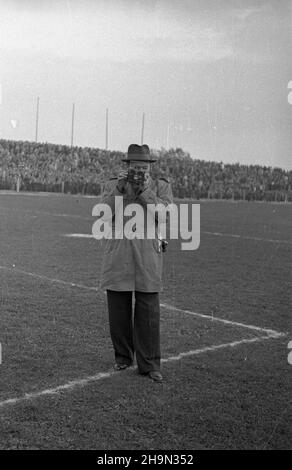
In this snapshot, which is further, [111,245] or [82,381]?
[111,245]

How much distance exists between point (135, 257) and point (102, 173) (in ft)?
151

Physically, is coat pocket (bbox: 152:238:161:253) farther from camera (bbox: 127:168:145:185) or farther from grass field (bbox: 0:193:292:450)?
grass field (bbox: 0:193:292:450)

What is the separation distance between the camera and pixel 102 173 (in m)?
50.8

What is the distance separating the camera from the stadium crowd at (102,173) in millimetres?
45697

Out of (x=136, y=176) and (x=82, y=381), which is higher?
(x=136, y=176)

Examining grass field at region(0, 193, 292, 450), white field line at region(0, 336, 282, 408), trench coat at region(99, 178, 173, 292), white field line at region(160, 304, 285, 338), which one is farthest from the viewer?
white field line at region(160, 304, 285, 338)

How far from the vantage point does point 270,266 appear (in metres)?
12.1

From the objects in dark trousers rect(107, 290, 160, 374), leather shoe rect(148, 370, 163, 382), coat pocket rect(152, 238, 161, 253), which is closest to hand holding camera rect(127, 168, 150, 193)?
coat pocket rect(152, 238, 161, 253)

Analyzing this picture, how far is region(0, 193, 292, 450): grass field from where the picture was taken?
13.5 ft

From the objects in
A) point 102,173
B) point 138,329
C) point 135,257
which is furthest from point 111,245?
point 102,173

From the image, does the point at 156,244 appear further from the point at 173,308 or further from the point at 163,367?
the point at 173,308

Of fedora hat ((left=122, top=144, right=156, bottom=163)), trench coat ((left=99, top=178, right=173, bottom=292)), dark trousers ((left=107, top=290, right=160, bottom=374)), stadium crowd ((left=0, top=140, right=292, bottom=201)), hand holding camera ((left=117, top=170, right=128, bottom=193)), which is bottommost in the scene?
dark trousers ((left=107, top=290, right=160, bottom=374))
